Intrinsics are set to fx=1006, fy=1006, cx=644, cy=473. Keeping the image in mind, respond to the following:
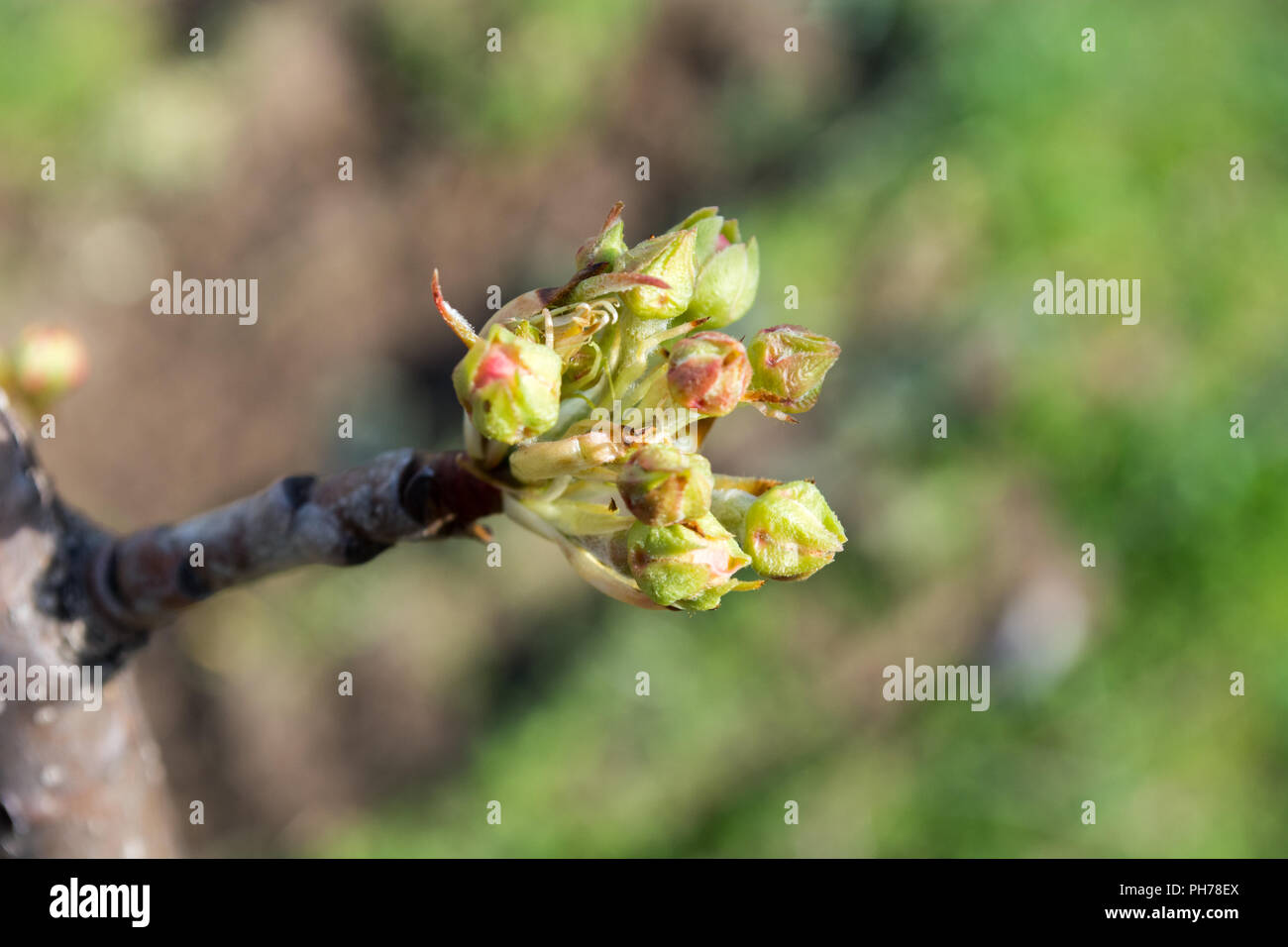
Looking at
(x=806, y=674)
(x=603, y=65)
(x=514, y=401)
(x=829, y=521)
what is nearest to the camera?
(x=514, y=401)

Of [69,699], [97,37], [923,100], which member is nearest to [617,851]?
[69,699]

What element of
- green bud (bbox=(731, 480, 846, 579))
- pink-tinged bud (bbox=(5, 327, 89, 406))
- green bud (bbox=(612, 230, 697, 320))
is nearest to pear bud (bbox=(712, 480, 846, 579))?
green bud (bbox=(731, 480, 846, 579))

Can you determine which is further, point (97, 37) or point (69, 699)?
point (97, 37)

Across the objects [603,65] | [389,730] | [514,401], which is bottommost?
[389,730]

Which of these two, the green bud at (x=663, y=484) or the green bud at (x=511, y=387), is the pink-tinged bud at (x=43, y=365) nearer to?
the green bud at (x=511, y=387)

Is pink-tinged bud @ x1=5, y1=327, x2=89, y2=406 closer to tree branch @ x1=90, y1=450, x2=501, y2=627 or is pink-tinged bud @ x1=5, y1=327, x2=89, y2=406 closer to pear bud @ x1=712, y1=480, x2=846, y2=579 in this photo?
tree branch @ x1=90, y1=450, x2=501, y2=627

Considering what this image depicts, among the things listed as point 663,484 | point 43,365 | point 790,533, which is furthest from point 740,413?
point 663,484

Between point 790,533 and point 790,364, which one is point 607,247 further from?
point 790,533

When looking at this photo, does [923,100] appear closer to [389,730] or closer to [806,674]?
[806,674]
